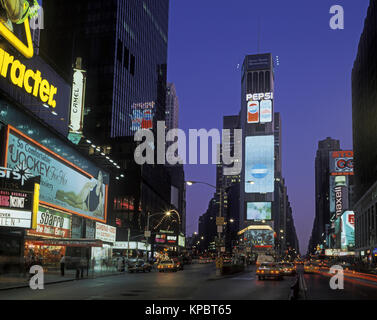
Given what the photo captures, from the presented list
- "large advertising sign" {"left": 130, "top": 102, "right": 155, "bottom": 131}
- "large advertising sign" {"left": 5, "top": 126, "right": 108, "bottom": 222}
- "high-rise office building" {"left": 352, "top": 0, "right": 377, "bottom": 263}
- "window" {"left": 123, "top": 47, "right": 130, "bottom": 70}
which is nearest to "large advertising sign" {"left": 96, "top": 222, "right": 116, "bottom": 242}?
"large advertising sign" {"left": 5, "top": 126, "right": 108, "bottom": 222}


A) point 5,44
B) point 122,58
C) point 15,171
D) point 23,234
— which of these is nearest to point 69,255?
point 23,234

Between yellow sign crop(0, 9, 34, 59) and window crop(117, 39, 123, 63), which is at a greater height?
window crop(117, 39, 123, 63)

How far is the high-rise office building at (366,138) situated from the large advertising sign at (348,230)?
28114 millimetres

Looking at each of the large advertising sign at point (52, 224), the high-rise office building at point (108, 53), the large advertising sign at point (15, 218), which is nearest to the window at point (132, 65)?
the high-rise office building at point (108, 53)

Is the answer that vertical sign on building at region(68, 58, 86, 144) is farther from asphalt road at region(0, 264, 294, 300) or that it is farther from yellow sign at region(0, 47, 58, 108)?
asphalt road at region(0, 264, 294, 300)

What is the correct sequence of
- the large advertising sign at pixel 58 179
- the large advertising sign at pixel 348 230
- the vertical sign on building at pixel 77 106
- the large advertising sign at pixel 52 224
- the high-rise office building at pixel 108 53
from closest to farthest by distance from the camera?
the large advertising sign at pixel 58 179
the large advertising sign at pixel 52 224
the vertical sign on building at pixel 77 106
the high-rise office building at pixel 108 53
the large advertising sign at pixel 348 230

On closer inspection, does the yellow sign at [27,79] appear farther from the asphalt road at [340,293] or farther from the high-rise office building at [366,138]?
the high-rise office building at [366,138]

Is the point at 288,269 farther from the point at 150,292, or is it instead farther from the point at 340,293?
the point at 150,292

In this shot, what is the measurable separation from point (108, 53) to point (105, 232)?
68.8 meters

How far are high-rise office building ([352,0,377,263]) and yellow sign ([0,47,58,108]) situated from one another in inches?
2968

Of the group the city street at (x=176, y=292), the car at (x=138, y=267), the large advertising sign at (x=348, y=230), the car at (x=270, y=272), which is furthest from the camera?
the large advertising sign at (x=348, y=230)

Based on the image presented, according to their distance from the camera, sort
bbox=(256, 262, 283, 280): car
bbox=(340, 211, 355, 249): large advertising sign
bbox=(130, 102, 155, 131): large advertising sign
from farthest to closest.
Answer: bbox=(340, 211, 355, 249): large advertising sign < bbox=(130, 102, 155, 131): large advertising sign < bbox=(256, 262, 283, 280): car

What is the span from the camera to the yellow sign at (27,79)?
139 ft

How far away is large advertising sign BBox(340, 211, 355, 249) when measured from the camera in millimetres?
173250
